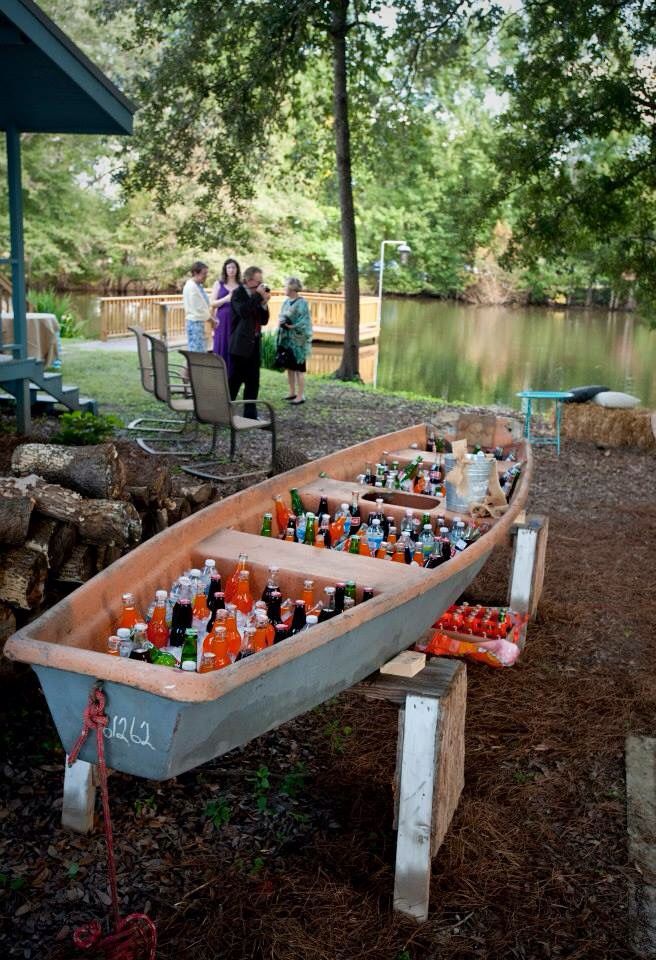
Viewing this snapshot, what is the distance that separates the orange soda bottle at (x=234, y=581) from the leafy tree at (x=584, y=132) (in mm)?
9301

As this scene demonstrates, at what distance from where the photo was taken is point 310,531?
4.26 meters

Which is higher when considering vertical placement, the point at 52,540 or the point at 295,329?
the point at 295,329

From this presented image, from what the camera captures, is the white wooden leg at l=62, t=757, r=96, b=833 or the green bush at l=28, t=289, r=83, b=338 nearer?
the white wooden leg at l=62, t=757, r=96, b=833

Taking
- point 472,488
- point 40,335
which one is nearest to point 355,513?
point 472,488

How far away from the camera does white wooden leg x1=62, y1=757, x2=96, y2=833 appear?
3082 mm

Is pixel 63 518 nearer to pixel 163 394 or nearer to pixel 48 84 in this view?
pixel 48 84

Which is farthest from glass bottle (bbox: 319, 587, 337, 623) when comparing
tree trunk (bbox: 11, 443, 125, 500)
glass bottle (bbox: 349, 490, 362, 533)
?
tree trunk (bbox: 11, 443, 125, 500)

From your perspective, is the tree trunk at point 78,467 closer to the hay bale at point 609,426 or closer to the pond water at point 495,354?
the hay bale at point 609,426

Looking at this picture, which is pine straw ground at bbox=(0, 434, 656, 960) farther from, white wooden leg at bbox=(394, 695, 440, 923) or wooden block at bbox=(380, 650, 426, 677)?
wooden block at bbox=(380, 650, 426, 677)

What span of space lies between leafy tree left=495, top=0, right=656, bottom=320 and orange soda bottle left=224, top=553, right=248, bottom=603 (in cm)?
930

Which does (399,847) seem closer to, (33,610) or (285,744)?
(285,744)

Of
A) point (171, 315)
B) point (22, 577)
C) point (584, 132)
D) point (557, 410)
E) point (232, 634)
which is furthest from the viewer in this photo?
point (171, 315)

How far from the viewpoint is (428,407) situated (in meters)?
13.0

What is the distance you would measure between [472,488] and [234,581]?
158 cm
